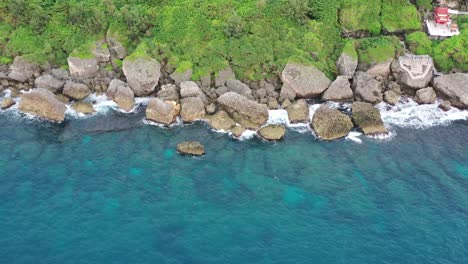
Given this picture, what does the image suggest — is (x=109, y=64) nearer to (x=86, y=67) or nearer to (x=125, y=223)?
(x=86, y=67)

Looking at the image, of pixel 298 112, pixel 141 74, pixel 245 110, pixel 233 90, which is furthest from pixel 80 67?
pixel 298 112

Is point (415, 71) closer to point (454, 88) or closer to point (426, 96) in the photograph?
point (426, 96)

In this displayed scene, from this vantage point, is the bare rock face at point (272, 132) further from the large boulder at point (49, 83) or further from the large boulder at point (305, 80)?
the large boulder at point (49, 83)

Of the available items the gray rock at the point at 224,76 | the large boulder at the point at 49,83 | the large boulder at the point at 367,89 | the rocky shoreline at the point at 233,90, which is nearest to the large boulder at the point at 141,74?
the rocky shoreline at the point at 233,90

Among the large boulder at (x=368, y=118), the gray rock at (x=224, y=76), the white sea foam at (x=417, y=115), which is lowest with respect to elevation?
the white sea foam at (x=417, y=115)

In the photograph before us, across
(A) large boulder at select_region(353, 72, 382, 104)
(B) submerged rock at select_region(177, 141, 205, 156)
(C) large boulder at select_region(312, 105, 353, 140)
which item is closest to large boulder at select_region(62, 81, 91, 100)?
(B) submerged rock at select_region(177, 141, 205, 156)
